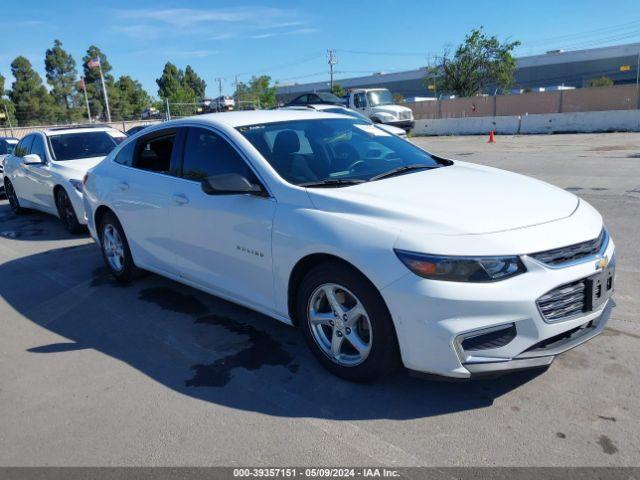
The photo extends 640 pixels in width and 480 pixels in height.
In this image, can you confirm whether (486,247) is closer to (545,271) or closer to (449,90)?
(545,271)

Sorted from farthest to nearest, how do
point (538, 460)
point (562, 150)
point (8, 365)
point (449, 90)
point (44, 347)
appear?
point (449, 90), point (562, 150), point (44, 347), point (8, 365), point (538, 460)

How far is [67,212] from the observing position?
8680mm

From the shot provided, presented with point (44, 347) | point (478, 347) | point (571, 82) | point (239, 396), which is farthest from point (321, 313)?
point (571, 82)

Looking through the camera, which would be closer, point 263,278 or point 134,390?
point 134,390

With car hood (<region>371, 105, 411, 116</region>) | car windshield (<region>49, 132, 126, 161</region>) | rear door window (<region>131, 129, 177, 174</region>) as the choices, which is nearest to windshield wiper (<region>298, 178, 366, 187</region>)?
rear door window (<region>131, 129, 177, 174</region>)

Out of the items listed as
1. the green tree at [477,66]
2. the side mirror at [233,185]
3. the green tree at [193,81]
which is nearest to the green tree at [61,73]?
the green tree at [193,81]

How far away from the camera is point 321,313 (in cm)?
361

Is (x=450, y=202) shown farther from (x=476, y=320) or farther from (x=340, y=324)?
(x=340, y=324)

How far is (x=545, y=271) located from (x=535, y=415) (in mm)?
835

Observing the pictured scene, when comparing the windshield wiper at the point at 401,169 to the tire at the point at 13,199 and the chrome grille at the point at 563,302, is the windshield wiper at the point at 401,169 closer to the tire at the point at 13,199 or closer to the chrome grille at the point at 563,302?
the chrome grille at the point at 563,302

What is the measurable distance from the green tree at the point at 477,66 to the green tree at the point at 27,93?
40.0m

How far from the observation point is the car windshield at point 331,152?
13.0 feet

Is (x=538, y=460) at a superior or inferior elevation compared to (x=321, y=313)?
inferior

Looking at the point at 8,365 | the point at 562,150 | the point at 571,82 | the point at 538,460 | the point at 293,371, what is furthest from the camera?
the point at 571,82
